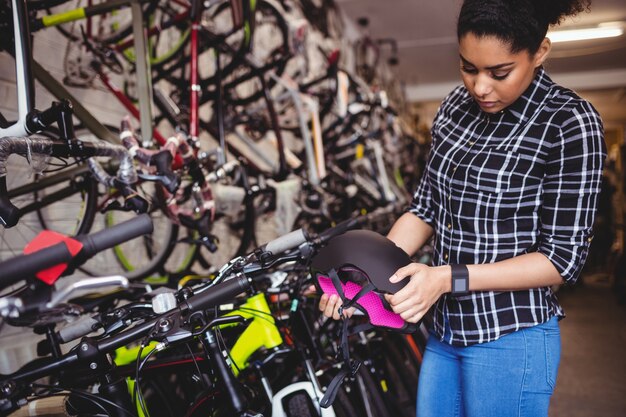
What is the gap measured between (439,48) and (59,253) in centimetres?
882

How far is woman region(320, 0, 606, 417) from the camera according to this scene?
1009 millimetres

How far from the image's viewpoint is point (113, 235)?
2.68 ft

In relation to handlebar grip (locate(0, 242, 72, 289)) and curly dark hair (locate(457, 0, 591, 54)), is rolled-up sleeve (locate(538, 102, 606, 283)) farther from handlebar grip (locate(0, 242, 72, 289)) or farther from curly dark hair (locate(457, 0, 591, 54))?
handlebar grip (locate(0, 242, 72, 289))

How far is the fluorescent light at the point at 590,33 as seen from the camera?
7.10 meters

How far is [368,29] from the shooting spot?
7766 mm

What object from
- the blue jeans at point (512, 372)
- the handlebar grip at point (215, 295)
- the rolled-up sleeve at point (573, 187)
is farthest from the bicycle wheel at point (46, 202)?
the rolled-up sleeve at point (573, 187)

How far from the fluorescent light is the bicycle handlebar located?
25.5 feet

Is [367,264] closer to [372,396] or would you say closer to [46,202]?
[372,396]

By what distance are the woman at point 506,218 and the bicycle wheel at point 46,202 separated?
1.27 metres

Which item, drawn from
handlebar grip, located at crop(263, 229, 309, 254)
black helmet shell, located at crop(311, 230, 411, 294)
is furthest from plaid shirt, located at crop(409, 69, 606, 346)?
handlebar grip, located at crop(263, 229, 309, 254)

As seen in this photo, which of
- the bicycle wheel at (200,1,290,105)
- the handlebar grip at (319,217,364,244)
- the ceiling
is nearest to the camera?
the handlebar grip at (319,217,364,244)

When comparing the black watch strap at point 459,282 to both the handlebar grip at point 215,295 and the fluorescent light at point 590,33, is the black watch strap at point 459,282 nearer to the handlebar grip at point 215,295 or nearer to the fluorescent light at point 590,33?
the handlebar grip at point 215,295

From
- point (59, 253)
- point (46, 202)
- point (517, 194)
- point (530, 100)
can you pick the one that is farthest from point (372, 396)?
point (46, 202)

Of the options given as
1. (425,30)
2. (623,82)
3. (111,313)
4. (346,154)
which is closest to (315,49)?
(346,154)
